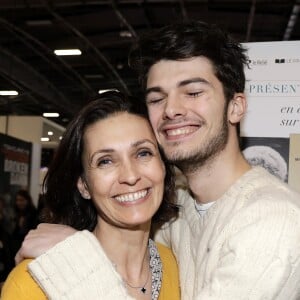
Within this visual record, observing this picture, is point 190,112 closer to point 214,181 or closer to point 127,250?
point 214,181

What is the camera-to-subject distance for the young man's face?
1.68m

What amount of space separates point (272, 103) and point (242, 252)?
0.98 m

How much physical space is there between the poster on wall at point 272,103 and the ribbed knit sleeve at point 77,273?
36.9 inches

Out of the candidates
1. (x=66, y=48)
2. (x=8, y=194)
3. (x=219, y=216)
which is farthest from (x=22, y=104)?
(x=219, y=216)

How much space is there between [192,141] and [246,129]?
580 mm

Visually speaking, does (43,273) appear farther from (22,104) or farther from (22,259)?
(22,104)

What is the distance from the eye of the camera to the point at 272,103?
7.16 ft

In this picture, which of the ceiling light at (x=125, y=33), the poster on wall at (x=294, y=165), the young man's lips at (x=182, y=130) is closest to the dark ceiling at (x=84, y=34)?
the ceiling light at (x=125, y=33)

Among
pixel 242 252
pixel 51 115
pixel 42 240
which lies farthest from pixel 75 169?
pixel 51 115

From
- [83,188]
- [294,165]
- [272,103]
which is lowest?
[83,188]

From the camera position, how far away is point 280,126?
2.18m

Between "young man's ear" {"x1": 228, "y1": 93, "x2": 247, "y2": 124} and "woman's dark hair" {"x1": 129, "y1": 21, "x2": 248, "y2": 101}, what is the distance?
0.02 meters

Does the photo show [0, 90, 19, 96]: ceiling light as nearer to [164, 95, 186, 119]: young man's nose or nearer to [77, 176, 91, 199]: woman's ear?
[77, 176, 91, 199]: woman's ear

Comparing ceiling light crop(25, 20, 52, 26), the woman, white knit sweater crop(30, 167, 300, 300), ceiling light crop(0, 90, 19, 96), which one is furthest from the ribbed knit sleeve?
ceiling light crop(0, 90, 19, 96)
